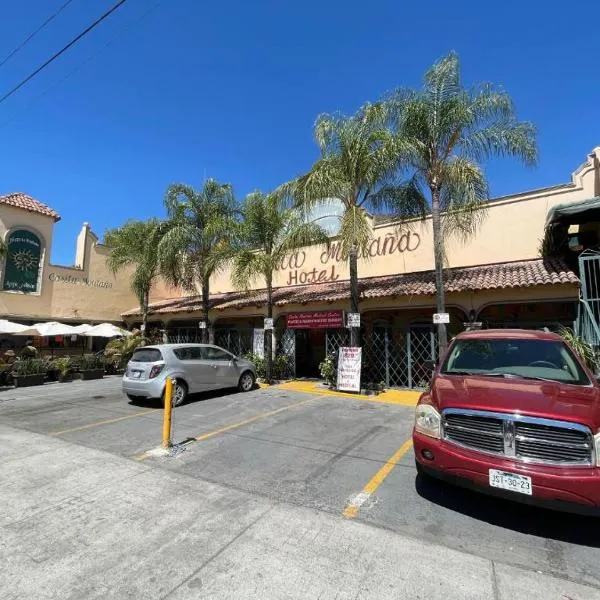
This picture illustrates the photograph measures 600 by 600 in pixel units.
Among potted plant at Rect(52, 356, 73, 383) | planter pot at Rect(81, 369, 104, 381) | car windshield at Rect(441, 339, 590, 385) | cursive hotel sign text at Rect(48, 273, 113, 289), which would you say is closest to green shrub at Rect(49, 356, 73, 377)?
potted plant at Rect(52, 356, 73, 383)

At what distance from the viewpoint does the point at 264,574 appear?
10.1 feet

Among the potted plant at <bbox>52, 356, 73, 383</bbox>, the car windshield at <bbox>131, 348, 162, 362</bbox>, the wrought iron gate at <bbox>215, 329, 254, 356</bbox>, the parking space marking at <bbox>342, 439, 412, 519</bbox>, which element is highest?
the wrought iron gate at <bbox>215, 329, 254, 356</bbox>

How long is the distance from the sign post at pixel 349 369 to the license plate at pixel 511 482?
332 inches

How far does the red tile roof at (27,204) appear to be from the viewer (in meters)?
18.5

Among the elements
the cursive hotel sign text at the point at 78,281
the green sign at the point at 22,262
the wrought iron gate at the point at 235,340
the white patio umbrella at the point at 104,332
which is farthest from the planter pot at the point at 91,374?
the cursive hotel sign text at the point at 78,281

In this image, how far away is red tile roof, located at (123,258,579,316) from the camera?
1103 centimetres

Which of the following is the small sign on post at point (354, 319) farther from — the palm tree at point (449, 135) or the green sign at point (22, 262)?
the green sign at point (22, 262)

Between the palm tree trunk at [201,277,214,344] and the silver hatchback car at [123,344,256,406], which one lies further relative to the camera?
the palm tree trunk at [201,277,214,344]

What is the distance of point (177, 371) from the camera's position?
10039mm

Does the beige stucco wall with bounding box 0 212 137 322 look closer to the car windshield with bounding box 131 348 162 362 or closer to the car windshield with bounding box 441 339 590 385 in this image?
the car windshield with bounding box 131 348 162 362

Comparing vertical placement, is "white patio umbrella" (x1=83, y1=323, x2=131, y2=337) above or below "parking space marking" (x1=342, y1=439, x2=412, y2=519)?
above

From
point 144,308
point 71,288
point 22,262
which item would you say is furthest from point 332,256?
point 22,262

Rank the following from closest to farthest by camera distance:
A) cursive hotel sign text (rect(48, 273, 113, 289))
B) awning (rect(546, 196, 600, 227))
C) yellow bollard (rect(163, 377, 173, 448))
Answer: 1. yellow bollard (rect(163, 377, 173, 448))
2. awning (rect(546, 196, 600, 227))
3. cursive hotel sign text (rect(48, 273, 113, 289))

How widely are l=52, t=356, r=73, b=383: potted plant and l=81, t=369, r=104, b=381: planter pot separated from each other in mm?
466
